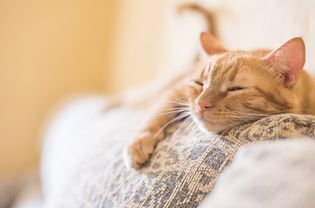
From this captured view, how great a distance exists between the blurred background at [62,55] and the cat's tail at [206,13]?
43cm

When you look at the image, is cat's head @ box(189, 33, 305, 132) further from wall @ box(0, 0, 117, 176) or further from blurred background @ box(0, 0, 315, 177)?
wall @ box(0, 0, 117, 176)

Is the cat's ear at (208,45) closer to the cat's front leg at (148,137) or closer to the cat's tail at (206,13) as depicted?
the cat's front leg at (148,137)

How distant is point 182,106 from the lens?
955 millimetres

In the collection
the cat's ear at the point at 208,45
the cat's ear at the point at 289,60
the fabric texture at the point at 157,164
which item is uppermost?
the cat's ear at the point at 208,45

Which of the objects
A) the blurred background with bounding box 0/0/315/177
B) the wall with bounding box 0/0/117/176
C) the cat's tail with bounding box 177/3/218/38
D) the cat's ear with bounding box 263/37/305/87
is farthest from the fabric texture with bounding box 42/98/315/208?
the wall with bounding box 0/0/117/176

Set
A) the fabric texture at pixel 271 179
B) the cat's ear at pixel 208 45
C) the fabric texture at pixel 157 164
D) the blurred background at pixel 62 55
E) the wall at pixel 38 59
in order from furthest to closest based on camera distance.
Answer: the wall at pixel 38 59 < the blurred background at pixel 62 55 < the cat's ear at pixel 208 45 < the fabric texture at pixel 157 164 < the fabric texture at pixel 271 179

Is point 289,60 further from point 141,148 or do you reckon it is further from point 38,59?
point 38,59

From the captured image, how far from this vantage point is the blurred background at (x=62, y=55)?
7.02 ft

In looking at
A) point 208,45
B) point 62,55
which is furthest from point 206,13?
point 62,55

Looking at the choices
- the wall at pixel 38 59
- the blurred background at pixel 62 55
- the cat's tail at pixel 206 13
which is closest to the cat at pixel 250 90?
the cat's tail at pixel 206 13

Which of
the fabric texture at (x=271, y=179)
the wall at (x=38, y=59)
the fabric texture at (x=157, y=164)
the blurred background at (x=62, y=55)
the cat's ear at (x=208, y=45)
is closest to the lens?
the fabric texture at (x=271, y=179)

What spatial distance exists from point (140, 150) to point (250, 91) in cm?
28

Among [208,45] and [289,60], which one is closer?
[289,60]

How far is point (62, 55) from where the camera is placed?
2459mm
